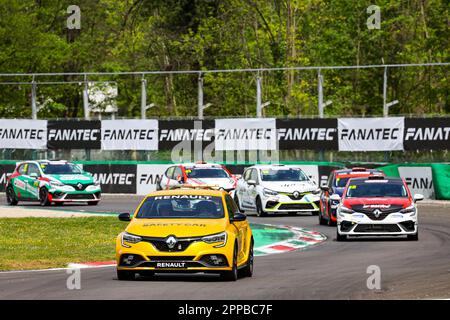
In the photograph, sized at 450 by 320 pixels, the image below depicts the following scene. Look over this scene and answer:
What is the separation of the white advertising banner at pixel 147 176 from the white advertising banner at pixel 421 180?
9957 millimetres

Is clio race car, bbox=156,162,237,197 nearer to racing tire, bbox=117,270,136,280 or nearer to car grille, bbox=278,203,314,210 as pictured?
car grille, bbox=278,203,314,210

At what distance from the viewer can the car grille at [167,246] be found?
1694 centimetres

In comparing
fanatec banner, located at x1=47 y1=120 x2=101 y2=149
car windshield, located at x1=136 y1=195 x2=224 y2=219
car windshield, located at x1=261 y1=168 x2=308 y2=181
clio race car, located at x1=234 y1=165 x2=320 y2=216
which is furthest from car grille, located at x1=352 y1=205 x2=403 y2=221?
fanatec banner, located at x1=47 y1=120 x2=101 y2=149

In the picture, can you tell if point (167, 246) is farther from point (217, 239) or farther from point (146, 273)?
point (217, 239)

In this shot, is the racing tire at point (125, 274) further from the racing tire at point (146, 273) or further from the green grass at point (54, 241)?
the green grass at point (54, 241)

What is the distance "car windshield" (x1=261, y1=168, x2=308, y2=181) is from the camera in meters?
35.5

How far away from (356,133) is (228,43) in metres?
21.9

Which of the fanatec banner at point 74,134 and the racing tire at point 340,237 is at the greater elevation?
the fanatec banner at point 74,134

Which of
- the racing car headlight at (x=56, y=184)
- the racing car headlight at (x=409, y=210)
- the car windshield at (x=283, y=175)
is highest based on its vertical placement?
the car windshield at (x=283, y=175)

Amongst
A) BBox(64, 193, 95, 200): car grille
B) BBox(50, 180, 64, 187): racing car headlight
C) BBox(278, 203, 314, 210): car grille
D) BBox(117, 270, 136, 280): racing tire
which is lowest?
BBox(117, 270, 136, 280): racing tire

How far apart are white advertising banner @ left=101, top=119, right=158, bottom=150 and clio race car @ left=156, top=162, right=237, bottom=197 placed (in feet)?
27.0

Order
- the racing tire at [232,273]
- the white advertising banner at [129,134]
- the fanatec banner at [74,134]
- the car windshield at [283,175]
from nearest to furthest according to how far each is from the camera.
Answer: the racing tire at [232,273], the car windshield at [283,175], the white advertising banner at [129,134], the fanatec banner at [74,134]

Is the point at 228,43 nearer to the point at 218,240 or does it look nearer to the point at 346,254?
the point at 346,254

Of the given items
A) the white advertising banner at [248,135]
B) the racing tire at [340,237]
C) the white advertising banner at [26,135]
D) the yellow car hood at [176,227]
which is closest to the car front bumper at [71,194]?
the white advertising banner at [248,135]
